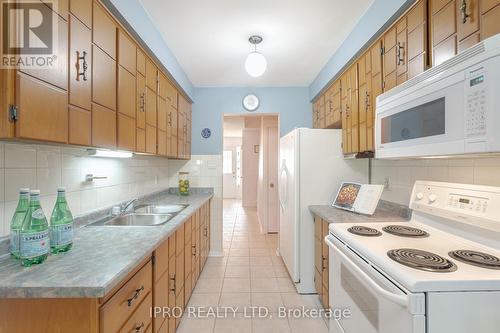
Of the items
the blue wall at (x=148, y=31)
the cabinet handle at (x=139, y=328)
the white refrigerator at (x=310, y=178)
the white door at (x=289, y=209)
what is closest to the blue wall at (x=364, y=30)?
the white refrigerator at (x=310, y=178)

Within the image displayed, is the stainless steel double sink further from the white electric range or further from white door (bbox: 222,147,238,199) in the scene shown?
white door (bbox: 222,147,238,199)

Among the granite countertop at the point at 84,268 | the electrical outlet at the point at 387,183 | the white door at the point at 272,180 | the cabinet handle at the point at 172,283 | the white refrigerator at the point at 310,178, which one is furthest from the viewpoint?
the white door at the point at 272,180

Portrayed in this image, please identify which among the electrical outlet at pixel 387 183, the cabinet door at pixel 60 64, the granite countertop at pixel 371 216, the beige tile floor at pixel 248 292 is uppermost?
the cabinet door at pixel 60 64

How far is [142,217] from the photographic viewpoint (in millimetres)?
2174

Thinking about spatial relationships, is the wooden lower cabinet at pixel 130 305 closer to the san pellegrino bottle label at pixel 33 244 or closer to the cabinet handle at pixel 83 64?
the san pellegrino bottle label at pixel 33 244

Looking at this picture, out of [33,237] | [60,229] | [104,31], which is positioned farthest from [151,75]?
[33,237]

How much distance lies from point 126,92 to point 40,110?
76 cm

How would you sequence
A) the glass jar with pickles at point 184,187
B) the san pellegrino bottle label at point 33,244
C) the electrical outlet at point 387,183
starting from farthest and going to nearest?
1. the glass jar with pickles at point 184,187
2. the electrical outlet at point 387,183
3. the san pellegrino bottle label at point 33,244

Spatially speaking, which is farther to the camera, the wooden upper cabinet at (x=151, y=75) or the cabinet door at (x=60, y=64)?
the wooden upper cabinet at (x=151, y=75)

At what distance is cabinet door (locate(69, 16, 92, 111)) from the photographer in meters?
1.12

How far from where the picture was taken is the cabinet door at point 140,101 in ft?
5.99

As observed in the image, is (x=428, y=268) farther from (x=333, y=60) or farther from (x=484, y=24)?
(x=333, y=60)

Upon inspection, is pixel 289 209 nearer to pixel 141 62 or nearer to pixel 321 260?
pixel 321 260

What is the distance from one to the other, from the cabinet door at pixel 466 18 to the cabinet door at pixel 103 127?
Answer: 182 centimetres
